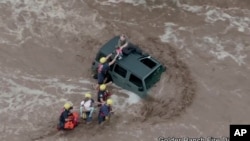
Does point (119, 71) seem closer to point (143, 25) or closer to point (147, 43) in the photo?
point (147, 43)

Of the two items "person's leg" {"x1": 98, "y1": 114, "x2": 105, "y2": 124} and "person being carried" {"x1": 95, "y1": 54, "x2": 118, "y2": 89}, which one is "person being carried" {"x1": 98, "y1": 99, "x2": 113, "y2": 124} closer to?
"person's leg" {"x1": 98, "y1": 114, "x2": 105, "y2": 124}

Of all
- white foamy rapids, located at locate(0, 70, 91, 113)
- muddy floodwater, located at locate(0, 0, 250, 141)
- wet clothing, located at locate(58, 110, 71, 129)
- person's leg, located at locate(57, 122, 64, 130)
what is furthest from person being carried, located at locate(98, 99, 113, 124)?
white foamy rapids, located at locate(0, 70, 91, 113)

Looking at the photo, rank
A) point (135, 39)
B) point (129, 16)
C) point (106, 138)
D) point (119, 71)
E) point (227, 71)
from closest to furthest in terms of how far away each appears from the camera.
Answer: point (106, 138) < point (119, 71) < point (227, 71) < point (135, 39) < point (129, 16)

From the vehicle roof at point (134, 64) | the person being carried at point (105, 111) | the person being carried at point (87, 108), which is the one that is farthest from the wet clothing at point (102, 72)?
the person being carried at point (105, 111)

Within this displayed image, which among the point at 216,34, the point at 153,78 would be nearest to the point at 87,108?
the point at 153,78

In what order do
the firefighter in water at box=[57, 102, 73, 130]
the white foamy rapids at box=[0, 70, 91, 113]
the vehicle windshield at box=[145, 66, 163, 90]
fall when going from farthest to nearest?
the white foamy rapids at box=[0, 70, 91, 113] → the vehicle windshield at box=[145, 66, 163, 90] → the firefighter in water at box=[57, 102, 73, 130]

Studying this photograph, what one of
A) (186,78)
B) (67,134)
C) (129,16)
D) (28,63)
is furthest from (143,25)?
(67,134)

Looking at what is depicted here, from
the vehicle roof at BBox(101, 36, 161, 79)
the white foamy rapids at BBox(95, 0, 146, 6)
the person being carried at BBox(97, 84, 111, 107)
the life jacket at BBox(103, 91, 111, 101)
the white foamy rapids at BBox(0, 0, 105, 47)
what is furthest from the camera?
the white foamy rapids at BBox(95, 0, 146, 6)

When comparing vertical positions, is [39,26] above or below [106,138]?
above
